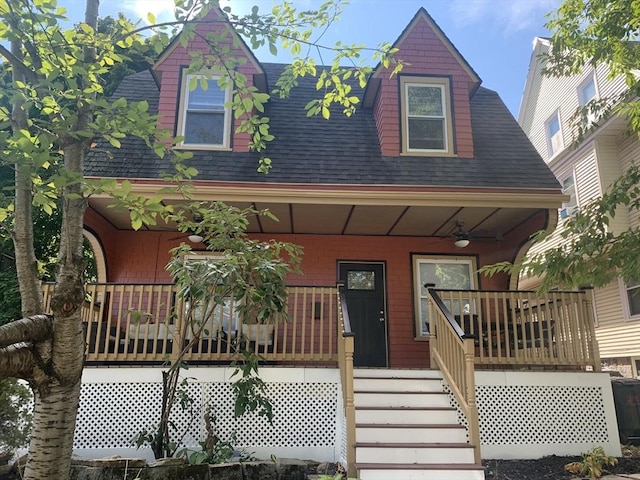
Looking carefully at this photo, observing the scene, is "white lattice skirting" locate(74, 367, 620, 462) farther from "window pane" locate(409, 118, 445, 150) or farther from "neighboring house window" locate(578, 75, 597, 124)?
"neighboring house window" locate(578, 75, 597, 124)

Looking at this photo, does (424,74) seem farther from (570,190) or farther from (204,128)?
(570,190)

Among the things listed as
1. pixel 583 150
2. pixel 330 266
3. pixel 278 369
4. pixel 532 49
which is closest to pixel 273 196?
pixel 330 266

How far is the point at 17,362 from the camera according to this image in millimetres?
2561

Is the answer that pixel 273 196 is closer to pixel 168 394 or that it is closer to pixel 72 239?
pixel 168 394

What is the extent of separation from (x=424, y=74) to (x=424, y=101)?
50 cm

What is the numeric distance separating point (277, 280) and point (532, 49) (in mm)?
15918

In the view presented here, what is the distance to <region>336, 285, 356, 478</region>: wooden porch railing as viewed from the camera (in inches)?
190

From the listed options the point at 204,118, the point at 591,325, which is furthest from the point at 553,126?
the point at 204,118

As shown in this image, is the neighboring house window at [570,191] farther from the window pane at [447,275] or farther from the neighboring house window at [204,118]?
the neighboring house window at [204,118]

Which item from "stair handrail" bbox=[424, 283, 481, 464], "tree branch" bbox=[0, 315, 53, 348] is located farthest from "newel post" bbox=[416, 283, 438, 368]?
"tree branch" bbox=[0, 315, 53, 348]

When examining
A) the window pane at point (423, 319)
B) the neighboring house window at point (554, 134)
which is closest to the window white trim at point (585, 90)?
the neighboring house window at point (554, 134)

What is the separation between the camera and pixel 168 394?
5.22 meters

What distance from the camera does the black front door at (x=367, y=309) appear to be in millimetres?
8000

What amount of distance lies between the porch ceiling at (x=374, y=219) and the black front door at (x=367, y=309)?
2.31ft
